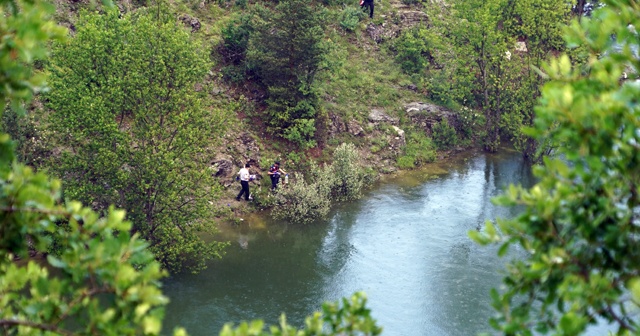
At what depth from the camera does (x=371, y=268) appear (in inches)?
720

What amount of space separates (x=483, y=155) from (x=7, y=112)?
66.7 ft

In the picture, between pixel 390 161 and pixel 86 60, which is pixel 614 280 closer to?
pixel 86 60

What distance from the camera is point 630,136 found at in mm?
4805

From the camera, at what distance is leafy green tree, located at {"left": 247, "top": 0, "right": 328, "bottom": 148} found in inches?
949

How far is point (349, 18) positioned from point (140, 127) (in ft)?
59.2

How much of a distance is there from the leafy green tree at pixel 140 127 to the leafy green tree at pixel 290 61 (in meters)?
7.38

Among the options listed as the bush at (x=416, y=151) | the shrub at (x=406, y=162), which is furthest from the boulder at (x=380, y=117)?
the shrub at (x=406, y=162)

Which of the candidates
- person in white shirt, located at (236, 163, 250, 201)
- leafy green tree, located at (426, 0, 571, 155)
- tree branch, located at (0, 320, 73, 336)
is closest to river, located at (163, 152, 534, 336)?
person in white shirt, located at (236, 163, 250, 201)

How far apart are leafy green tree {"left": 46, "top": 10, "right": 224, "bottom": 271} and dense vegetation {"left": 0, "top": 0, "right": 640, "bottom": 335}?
57 millimetres

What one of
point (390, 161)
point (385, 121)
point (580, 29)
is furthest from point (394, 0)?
point (580, 29)

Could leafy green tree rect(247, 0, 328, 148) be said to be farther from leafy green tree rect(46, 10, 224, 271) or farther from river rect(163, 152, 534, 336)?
leafy green tree rect(46, 10, 224, 271)

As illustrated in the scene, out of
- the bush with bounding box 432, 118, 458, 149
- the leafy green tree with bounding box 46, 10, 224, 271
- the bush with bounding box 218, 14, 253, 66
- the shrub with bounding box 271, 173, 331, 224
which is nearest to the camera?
the leafy green tree with bounding box 46, 10, 224, 271

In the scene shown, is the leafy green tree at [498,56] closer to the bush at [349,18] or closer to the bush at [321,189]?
the bush at [349,18]

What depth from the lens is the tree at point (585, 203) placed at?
4.83 m
